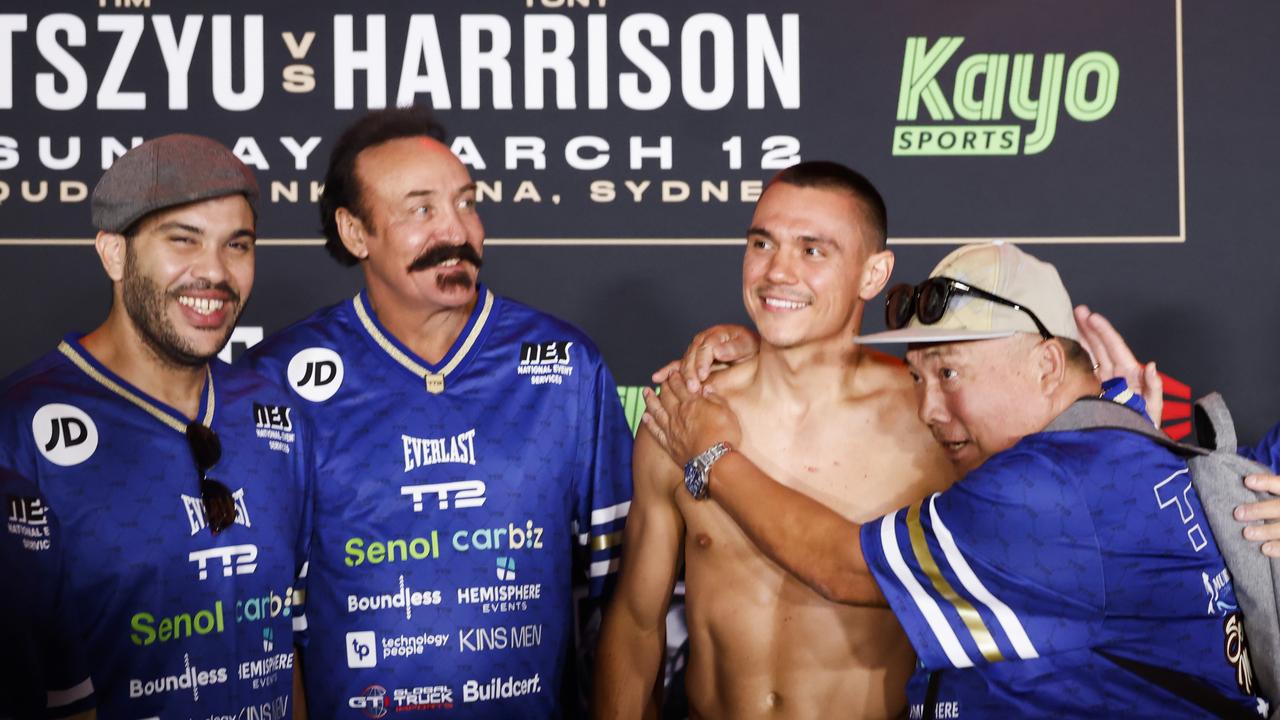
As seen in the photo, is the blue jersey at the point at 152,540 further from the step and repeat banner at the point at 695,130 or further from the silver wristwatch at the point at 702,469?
the step and repeat banner at the point at 695,130

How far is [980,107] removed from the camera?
3363 millimetres

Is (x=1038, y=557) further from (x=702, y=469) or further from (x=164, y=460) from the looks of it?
(x=164, y=460)

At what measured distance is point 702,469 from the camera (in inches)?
92.3

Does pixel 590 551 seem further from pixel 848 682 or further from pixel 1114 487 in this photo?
pixel 1114 487

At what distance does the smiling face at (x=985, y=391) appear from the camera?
2072 mm

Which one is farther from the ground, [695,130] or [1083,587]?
[695,130]

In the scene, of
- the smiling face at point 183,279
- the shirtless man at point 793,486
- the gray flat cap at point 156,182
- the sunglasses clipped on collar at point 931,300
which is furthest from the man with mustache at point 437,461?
the sunglasses clipped on collar at point 931,300

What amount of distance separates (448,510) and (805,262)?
81 cm

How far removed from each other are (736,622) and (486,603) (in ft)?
1.54

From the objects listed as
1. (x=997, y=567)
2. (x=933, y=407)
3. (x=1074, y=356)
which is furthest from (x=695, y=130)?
(x=997, y=567)

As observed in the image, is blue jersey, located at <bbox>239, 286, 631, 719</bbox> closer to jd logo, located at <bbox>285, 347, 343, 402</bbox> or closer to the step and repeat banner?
jd logo, located at <bbox>285, 347, 343, 402</bbox>

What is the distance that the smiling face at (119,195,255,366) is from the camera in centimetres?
214

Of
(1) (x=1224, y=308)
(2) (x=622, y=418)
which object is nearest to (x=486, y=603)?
(2) (x=622, y=418)

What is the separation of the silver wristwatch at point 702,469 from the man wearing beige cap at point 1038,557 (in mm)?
245
